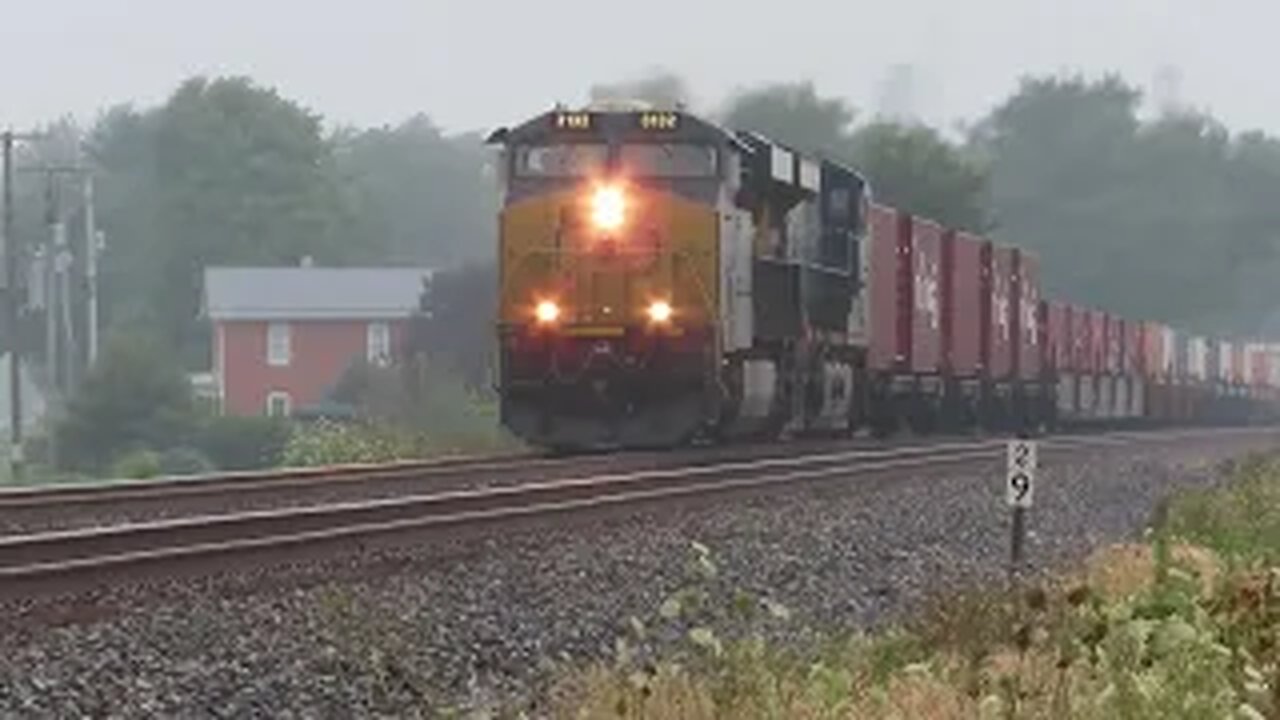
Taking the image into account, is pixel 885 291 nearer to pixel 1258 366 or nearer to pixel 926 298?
pixel 926 298

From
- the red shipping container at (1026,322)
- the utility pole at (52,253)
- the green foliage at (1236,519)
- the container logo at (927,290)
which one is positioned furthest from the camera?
the utility pole at (52,253)

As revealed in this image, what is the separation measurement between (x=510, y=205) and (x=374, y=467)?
4.46 m

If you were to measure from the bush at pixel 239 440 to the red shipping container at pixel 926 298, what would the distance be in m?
28.8

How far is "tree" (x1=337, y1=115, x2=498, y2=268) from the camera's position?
13288 cm

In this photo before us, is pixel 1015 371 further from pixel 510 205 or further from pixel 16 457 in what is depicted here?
pixel 16 457

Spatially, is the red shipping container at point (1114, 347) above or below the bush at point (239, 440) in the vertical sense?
above

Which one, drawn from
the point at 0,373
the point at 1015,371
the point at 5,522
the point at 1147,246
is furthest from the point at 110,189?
the point at 5,522

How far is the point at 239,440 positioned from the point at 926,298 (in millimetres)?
32813

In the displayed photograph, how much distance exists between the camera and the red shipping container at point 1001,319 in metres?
35.6

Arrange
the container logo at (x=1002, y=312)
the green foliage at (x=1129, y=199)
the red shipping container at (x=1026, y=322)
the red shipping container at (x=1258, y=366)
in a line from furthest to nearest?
1. the green foliage at (x=1129, y=199)
2. the red shipping container at (x=1258, y=366)
3. the red shipping container at (x=1026, y=322)
4. the container logo at (x=1002, y=312)

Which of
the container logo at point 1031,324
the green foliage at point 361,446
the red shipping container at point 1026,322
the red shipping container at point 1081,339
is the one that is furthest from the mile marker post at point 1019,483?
the red shipping container at point 1081,339

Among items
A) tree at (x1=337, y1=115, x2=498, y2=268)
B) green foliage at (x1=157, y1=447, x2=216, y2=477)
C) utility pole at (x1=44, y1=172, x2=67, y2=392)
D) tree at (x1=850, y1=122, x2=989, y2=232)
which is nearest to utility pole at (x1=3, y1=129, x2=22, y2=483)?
green foliage at (x1=157, y1=447, x2=216, y2=477)

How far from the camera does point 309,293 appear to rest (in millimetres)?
83500

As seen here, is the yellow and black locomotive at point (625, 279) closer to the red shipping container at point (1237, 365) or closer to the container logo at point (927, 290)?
the container logo at point (927, 290)
